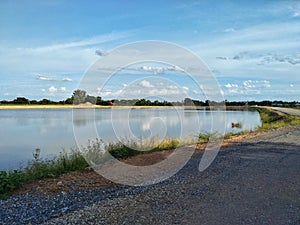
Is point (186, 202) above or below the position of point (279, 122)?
below

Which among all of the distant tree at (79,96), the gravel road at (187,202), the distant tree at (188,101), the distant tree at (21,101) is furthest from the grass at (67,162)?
the distant tree at (21,101)

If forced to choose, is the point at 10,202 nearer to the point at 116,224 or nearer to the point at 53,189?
the point at 53,189

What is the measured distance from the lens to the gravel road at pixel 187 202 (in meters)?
5.18

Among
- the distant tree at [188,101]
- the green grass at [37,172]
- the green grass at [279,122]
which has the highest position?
the distant tree at [188,101]

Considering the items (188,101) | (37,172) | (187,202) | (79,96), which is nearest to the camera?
(187,202)

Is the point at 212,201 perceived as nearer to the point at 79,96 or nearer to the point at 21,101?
the point at 79,96

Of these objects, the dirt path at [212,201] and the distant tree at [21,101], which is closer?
the dirt path at [212,201]

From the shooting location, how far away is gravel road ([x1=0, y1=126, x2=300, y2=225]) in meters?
5.18

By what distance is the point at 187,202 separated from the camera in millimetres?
5922

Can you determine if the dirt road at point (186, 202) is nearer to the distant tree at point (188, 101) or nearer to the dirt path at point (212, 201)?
the dirt path at point (212, 201)

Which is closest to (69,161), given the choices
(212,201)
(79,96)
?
(79,96)

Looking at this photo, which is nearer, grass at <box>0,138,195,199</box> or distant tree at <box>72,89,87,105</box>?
grass at <box>0,138,195,199</box>

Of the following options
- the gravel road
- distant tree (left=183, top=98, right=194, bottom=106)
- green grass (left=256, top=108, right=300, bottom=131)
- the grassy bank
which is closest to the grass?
the grassy bank

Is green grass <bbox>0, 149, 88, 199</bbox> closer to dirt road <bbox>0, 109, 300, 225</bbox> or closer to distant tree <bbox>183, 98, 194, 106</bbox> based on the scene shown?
dirt road <bbox>0, 109, 300, 225</bbox>
